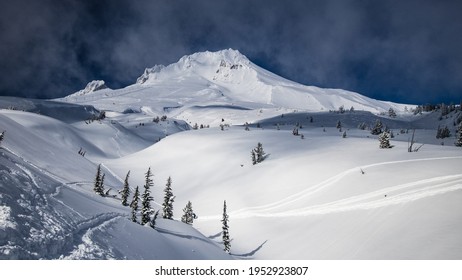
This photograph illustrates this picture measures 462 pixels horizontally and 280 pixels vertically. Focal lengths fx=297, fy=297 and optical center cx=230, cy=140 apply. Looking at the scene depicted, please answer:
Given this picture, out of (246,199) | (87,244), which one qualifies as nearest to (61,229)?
(87,244)

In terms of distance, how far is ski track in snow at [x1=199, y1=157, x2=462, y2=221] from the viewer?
1819 cm

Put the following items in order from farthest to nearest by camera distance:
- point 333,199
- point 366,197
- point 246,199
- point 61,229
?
point 246,199
point 333,199
point 366,197
point 61,229

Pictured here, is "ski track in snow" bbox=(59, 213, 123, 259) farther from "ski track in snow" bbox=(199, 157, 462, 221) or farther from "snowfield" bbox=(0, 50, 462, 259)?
"ski track in snow" bbox=(199, 157, 462, 221)

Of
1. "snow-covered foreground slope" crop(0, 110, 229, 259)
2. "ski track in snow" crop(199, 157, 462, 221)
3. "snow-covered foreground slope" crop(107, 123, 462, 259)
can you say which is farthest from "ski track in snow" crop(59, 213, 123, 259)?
"ski track in snow" crop(199, 157, 462, 221)

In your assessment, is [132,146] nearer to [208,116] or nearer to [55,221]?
[208,116]

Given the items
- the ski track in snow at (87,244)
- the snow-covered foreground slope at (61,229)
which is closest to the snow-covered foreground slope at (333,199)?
the snow-covered foreground slope at (61,229)

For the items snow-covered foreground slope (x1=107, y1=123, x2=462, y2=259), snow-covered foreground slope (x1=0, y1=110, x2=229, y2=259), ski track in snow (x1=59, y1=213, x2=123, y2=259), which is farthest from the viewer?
snow-covered foreground slope (x1=107, y1=123, x2=462, y2=259)

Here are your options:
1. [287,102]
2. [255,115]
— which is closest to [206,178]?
[255,115]

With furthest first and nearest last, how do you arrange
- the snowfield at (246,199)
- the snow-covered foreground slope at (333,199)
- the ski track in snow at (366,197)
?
the ski track in snow at (366,197)
the snow-covered foreground slope at (333,199)
the snowfield at (246,199)

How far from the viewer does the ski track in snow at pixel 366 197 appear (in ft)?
59.7

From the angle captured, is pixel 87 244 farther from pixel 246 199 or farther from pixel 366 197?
pixel 246 199

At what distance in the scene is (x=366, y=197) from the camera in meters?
20.8

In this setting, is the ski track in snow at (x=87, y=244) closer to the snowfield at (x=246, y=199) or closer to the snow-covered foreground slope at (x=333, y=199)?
the snowfield at (x=246, y=199)

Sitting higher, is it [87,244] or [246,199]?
[87,244]
